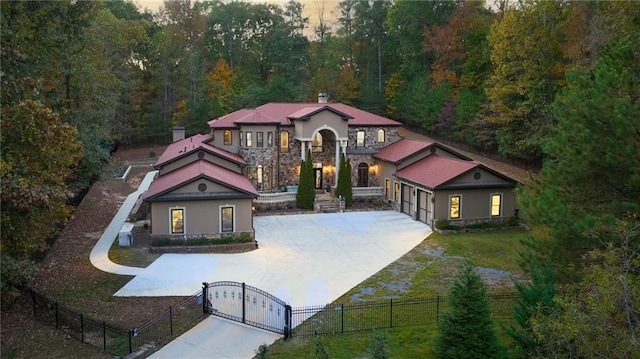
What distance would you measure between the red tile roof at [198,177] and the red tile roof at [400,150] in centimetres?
1090

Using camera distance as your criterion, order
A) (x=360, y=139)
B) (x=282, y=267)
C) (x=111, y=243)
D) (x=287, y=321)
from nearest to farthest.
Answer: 1. (x=287, y=321)
2. (x=282, y=267)
3. (x=111, y=243)
4. (x=360, y=139)

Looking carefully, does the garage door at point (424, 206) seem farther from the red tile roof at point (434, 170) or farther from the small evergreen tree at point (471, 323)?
the small evergreen tree at point (471, 323)

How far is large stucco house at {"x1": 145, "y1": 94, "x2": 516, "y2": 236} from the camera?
24219 millimetres

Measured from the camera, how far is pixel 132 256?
22297 mm

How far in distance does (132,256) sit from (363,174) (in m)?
19.3

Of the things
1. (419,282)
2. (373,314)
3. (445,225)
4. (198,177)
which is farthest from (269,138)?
(373,314)

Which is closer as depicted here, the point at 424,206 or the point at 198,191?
the point at 198,191

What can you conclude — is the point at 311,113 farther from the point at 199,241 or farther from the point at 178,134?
the point at 178,134

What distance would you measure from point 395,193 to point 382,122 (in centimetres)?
669

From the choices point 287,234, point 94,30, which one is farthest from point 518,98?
point 94,30

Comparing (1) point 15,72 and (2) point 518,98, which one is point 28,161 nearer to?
(1) point 15,72

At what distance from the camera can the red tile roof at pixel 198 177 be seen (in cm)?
2383

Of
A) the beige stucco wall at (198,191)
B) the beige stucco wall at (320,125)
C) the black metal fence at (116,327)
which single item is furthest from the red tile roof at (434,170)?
the black metal fence at (116,327)

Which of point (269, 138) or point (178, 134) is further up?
point (178, 134)
